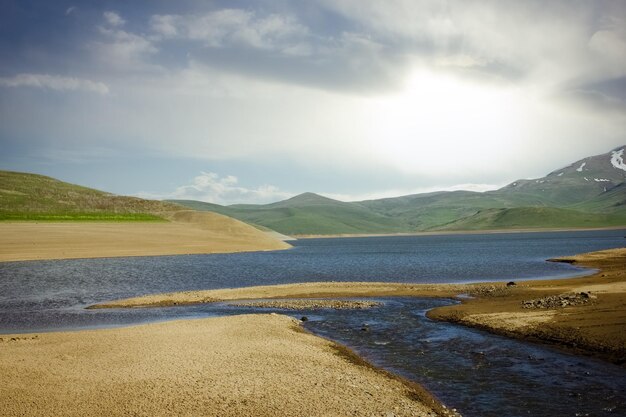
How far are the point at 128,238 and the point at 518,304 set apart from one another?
331 ft

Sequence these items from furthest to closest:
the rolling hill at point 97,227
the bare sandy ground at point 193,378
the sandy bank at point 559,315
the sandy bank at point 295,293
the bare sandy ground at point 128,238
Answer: the rolling hill at point 97,227
the bare sandy ground at point 128,238
the sandy bank at point 295,293
the sandy bank at point 559,315
the bare sandy ground at point 193,378

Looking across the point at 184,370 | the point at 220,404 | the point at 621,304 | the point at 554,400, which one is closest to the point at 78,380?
the point at 184,370

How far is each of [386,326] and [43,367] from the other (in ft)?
72.6

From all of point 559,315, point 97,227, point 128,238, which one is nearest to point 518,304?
point 559,315

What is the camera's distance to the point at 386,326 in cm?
3406

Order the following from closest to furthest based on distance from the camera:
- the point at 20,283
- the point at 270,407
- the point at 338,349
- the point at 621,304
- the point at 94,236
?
1. the point at 270,407
2. the point at 338,349
3. the point at 621,304
4. the point at 20,283
5. the point at 94,236

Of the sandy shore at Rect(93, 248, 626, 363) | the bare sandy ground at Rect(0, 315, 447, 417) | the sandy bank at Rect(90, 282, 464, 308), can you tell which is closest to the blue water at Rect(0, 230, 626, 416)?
the sandy shore at Rect(93, 248, 626, 363)

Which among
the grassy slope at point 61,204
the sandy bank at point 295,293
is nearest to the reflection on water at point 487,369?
the sandy bank at point 295,293

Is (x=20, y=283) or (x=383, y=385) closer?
(x=383, y=385)

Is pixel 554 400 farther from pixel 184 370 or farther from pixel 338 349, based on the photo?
pixel 184 370

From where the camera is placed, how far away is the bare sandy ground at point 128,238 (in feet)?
315

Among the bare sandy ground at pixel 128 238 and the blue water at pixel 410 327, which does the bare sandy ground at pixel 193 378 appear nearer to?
the blue water at pixel 410 327

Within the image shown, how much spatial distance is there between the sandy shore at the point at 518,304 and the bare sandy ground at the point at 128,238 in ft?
191

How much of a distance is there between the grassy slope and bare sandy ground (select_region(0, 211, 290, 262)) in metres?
8.71
